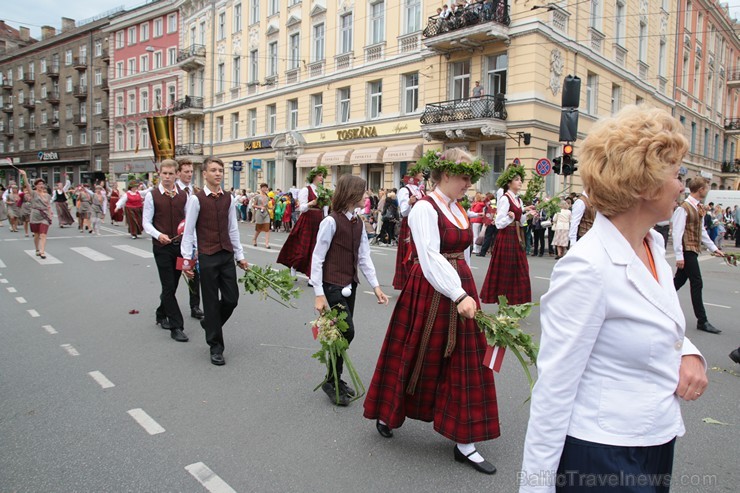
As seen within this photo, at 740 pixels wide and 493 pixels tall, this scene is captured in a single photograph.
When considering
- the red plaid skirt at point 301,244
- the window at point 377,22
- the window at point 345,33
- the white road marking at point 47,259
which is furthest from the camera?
the window at point 345,33

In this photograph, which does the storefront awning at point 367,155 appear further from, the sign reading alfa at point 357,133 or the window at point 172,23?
the window at point 172,23

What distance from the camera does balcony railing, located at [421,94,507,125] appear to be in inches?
859

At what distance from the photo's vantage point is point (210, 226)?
→ 5.54 metres

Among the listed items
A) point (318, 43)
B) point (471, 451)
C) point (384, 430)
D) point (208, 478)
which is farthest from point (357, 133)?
point (208, 478)

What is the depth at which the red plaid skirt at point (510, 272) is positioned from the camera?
24.6 feet

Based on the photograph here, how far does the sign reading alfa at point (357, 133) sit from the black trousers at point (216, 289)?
22.8 metres

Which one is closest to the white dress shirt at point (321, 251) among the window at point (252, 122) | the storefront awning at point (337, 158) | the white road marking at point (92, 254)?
the white road marking at point (92, 254)

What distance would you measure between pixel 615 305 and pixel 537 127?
21438mm

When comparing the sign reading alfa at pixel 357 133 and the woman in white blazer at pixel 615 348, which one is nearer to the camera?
the woman in white blazer at pixel 615 348

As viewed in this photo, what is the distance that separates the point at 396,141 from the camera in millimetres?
26547

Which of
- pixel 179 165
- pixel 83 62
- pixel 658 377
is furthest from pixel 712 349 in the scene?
pixel 83 62

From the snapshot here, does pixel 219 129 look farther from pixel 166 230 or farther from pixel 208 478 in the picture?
pixel 208 478

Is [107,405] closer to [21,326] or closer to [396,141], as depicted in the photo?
[21,326]

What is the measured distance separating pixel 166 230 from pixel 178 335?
138cm
